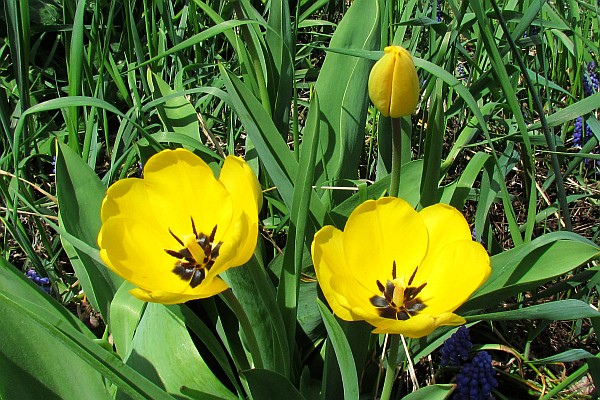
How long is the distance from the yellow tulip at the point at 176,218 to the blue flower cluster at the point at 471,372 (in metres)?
0.53

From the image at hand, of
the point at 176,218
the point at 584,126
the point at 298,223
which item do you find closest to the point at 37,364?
the point at 176,218

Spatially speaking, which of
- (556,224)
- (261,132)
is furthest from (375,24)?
(556,224)

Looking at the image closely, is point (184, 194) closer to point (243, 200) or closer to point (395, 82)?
point (243, 200)

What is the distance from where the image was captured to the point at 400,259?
1.17m

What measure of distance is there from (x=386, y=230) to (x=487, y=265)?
20cm

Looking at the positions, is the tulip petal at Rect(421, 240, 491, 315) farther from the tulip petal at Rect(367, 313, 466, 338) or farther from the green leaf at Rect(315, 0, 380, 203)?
the green leaf at Rect(315, 0, 380, 203)

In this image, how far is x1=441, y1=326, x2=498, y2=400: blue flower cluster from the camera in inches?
52.0

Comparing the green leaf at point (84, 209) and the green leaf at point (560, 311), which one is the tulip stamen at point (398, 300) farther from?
the green leaf at point (84, 209)

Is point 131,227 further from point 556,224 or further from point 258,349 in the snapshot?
point 556,224

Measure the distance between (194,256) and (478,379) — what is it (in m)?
0.61

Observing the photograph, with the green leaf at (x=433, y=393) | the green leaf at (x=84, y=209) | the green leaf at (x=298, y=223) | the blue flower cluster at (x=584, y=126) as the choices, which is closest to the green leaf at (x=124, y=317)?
the green leaf at (x=84, y=209)

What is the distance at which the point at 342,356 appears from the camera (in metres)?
0.98

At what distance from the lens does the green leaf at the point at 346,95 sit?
1463 millimetres

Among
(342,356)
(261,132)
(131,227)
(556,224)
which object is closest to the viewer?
(342,356)
